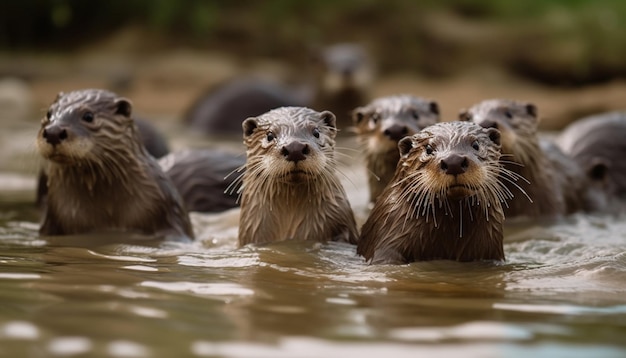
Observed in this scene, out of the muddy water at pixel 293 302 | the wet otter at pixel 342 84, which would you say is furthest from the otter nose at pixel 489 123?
the wet otter at pixel 342 84

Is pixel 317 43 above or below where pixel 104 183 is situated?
above

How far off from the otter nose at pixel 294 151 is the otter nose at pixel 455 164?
1.83 feet

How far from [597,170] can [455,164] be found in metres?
2.93

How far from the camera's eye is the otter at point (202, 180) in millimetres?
5754

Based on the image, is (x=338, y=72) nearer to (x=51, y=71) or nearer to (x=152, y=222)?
(x=51, y=71)

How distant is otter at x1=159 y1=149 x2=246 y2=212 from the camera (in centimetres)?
575

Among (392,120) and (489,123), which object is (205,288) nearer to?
(392,120)

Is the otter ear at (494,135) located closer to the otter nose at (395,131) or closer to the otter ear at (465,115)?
the otter nose at (395,131)

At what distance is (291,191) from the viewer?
4.37m

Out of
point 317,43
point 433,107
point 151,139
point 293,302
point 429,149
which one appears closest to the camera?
point 293,302

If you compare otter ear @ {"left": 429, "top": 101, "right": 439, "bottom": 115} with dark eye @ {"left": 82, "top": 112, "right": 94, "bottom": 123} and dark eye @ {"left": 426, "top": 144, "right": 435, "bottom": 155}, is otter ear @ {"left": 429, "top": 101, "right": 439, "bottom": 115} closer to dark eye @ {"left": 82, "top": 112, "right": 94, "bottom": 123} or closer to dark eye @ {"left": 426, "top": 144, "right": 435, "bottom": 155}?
dark eye @ {"left": 426, "top": 144, "right": 435, "bottom": 155}

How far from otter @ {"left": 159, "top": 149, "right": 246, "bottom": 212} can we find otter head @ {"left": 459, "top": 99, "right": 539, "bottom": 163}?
119 cm

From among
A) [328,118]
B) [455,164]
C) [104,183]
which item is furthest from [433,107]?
[455,164]

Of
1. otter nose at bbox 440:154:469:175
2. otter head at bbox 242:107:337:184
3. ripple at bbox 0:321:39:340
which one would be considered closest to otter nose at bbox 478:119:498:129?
otter head at bbox 242:107:337:184
